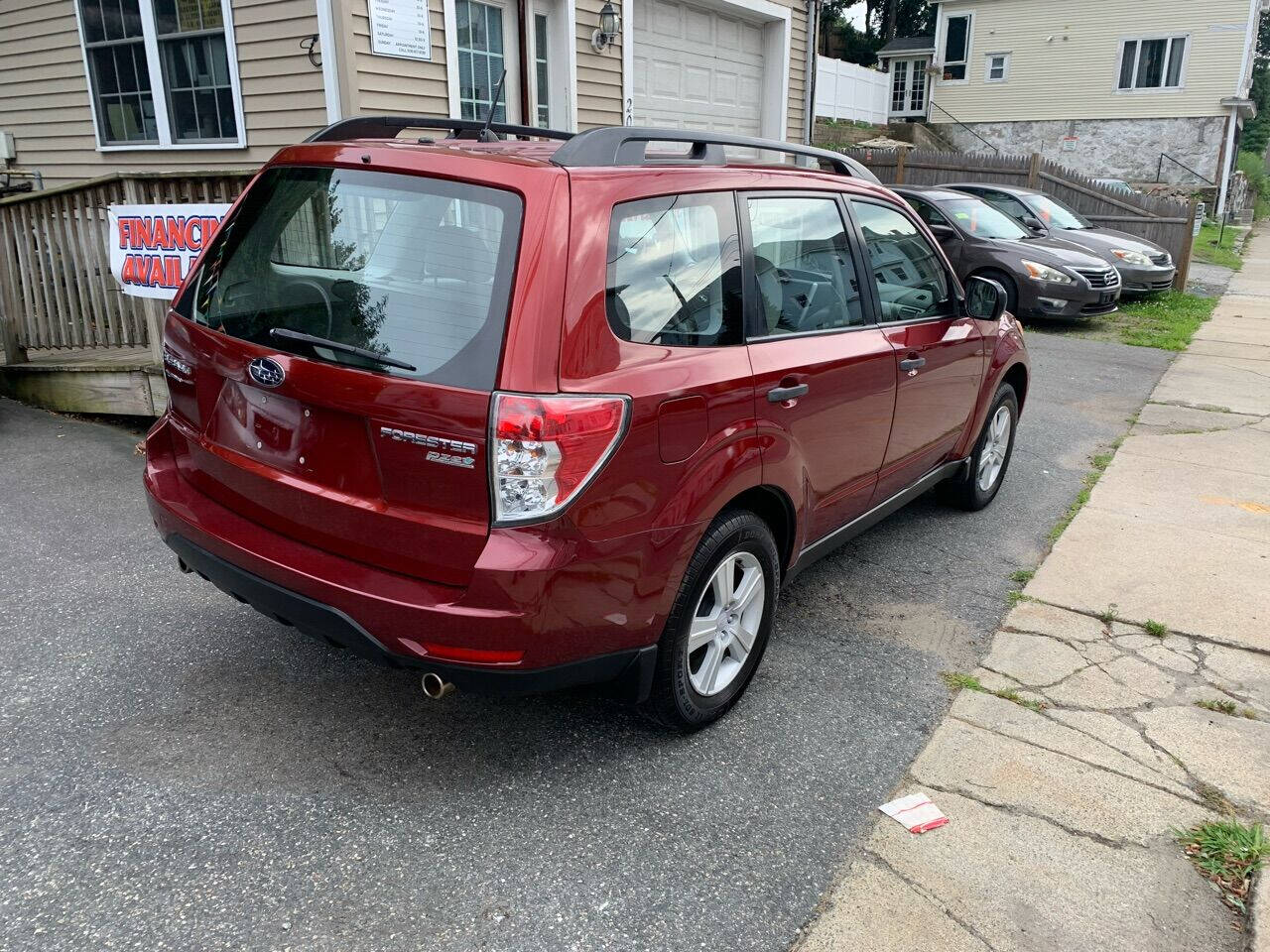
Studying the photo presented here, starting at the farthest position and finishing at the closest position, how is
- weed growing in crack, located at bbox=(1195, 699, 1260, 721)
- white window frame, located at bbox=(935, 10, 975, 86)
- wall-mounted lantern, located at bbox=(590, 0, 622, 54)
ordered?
white window frame, located at bbox=(935, 10, 975, 86) → wall-mounted lantern, located at bbox=(590, 0, 622, 54) → weed growing in crack, located at bbox=(1195, 699, 1260, 721)

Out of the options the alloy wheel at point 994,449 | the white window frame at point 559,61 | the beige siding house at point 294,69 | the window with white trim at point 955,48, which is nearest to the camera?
the alloy wheel at point 994,449

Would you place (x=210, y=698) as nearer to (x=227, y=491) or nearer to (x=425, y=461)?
(x=227, y=491)

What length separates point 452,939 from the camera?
228 cm

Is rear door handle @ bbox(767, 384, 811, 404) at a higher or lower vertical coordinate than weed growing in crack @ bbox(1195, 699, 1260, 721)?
higher

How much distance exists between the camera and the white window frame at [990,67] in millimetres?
29688

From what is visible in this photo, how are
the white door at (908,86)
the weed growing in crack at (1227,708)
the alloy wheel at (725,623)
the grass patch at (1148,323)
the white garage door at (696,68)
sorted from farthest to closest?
the white door at (908,86) < the grass patch at (1148,323) < the white garage door at (696,68) < the weed growing in crack at (1227,708) < the alloy wheel at (725,623)

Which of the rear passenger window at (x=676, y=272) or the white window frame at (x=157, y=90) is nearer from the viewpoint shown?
the rear passenger window at (x=676, y=272)

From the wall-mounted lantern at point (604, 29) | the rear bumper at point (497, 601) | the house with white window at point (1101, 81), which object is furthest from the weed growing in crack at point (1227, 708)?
the house with white window at point (1101, 81)

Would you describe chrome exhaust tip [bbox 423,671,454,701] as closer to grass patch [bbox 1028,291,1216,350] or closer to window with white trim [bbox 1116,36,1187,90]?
grass patch [bbox 1028,291,1216,350]

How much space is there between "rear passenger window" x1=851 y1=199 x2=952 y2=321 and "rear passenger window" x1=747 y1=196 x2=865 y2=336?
218 millimetres

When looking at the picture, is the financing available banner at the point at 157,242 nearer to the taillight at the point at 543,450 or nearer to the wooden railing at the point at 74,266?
the wooden railing at the point at 74,266

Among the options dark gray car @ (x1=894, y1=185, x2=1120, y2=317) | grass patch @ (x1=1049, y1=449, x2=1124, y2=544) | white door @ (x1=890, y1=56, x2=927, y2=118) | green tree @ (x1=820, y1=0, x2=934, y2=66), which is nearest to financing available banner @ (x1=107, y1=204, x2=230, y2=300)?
grass patch @ (x1=1049, y1=449, x2=1124, y2=544)

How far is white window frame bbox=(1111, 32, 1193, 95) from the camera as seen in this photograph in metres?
26.9

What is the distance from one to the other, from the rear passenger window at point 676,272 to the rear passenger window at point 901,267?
1.05 m
